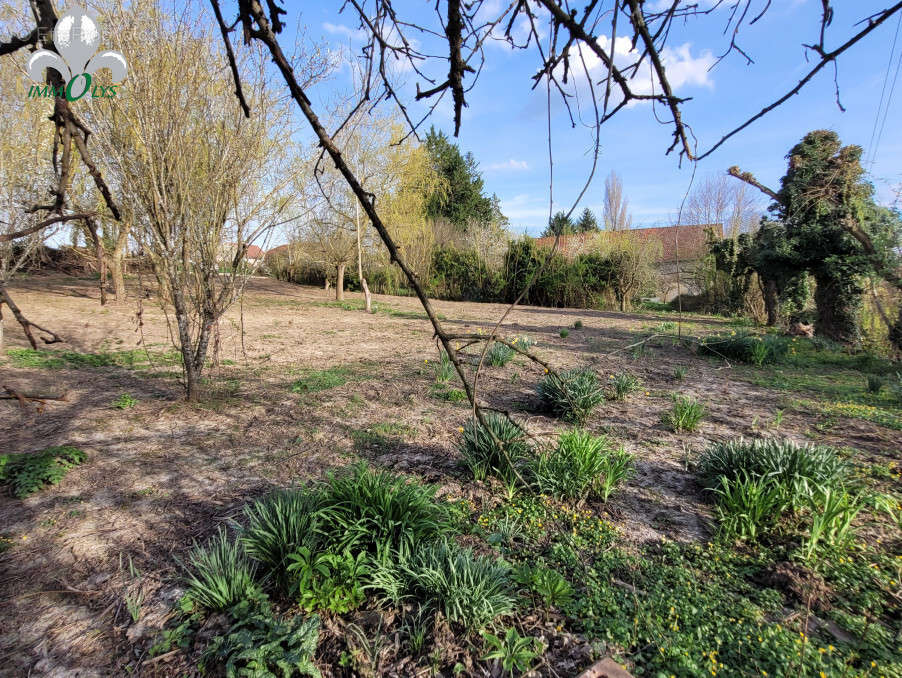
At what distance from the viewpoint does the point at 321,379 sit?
568 cm

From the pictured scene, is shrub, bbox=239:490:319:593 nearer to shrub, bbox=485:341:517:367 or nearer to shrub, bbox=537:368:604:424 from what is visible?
shrub, bbox=537:368:604:424

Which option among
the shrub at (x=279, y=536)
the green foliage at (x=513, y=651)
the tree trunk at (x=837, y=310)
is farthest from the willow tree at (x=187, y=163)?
the tree trunk at (x=837, y=310)

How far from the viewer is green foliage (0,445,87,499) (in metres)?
2.88

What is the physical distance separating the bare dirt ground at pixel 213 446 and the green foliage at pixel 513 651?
1053mm

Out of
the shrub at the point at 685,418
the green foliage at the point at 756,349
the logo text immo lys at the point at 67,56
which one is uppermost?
the logo text immo lys at the point at 67,56

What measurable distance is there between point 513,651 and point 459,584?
32 cm

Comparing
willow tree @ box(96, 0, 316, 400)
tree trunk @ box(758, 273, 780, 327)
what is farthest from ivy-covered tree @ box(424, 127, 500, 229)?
willow tree @ box(96, 0, 316, 400)

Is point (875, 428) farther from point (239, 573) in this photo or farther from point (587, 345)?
point (239, 573)

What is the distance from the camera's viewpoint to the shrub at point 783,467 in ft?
8.29

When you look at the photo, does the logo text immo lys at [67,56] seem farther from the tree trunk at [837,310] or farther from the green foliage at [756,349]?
the tree trunk at [837,310]

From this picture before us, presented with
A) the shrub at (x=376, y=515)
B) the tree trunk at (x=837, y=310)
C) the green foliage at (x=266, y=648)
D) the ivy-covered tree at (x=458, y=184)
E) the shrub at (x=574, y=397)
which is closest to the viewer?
the green foliage at (x=266, y=648)

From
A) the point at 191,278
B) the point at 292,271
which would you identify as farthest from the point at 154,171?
the point at 292,271

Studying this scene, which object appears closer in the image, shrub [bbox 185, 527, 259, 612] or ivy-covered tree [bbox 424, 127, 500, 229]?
shrub [bbox 185, 527, 259, 612]

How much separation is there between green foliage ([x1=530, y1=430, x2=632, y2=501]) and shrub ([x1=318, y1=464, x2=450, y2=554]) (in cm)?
81
